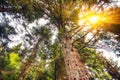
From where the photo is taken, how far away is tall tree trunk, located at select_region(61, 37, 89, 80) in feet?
20.7

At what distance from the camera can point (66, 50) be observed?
767 centimetres

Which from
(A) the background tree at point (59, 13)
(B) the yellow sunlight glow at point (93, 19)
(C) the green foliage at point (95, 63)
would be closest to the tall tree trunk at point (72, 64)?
A: (A) the background tree at point (59, 13)

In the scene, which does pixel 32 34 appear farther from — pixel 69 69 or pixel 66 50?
pixel 69 69

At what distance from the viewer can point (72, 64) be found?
689cm

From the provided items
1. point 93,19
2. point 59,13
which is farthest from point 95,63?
point 59,13

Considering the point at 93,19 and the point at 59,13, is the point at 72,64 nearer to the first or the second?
the point at 59,13

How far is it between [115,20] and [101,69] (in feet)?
13.2

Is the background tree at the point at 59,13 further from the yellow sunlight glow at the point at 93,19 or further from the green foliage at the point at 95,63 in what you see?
the green foliage at the point at 95,63

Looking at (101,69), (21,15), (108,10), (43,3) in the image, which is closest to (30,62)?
(21,15)

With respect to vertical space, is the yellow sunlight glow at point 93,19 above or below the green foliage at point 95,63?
above

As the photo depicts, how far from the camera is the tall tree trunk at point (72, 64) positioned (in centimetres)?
630

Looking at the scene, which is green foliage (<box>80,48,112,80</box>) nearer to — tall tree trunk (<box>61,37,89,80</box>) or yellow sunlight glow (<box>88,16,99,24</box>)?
yellow sunlight glow (<box>88,16,99,24</box>)

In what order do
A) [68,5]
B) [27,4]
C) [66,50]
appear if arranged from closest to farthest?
1. [66,50]
2. [27,4]
3. [68,5]

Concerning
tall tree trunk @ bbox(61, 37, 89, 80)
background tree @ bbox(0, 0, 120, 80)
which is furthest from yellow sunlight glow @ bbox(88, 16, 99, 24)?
tall tree trunk @ bbox(61, 37, 89, 80)
